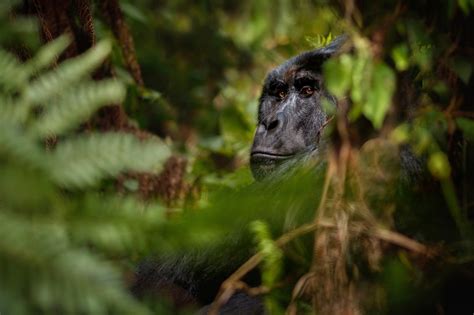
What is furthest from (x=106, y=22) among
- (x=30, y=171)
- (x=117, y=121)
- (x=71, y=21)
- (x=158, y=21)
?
(x=30, y=171)

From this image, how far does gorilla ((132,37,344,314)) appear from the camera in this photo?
2.28m

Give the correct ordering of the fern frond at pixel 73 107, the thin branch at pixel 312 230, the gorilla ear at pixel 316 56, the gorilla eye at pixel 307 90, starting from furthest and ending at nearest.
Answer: the gorilla eye at pixel 307 90 < the gorilla ear at pixel 316 56 < the thin branch at pixel 312 230 < the fern frond at pixel 73 107

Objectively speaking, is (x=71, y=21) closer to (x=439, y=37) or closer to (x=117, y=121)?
(x=117, y=121)

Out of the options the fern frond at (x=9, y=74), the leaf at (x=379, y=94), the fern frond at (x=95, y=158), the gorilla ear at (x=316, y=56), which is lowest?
the fern frond at (x=95, y=158)

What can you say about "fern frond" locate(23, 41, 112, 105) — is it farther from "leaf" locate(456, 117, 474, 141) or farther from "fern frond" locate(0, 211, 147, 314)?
"leaf" locate(456, 117, 474, 141)

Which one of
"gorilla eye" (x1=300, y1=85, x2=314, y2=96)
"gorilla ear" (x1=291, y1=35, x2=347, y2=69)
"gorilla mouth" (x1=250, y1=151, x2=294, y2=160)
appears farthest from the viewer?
"gorilla eye" (x1=300, y1=85, x2=314, y2=96)

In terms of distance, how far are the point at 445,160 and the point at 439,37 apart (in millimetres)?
296

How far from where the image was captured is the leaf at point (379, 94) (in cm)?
155

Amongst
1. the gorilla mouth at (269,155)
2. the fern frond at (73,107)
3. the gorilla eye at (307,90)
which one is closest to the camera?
the fern frond at (73,107)

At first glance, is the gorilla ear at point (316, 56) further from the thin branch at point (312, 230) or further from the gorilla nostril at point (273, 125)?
the thin branch at point (312, 230)

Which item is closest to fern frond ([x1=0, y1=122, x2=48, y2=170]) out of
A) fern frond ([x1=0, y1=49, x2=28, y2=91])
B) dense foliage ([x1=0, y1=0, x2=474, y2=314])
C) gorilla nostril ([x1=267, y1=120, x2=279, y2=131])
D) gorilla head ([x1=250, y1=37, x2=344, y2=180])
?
dense foliage ([x1=0, y1=0, x2=474, y2=314])

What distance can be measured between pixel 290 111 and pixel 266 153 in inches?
12.9

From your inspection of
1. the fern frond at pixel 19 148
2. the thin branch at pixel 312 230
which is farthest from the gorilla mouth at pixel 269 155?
the fern frond at pixel 19 148

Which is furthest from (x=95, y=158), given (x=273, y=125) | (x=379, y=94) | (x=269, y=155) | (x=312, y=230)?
(x=273, y=125)
